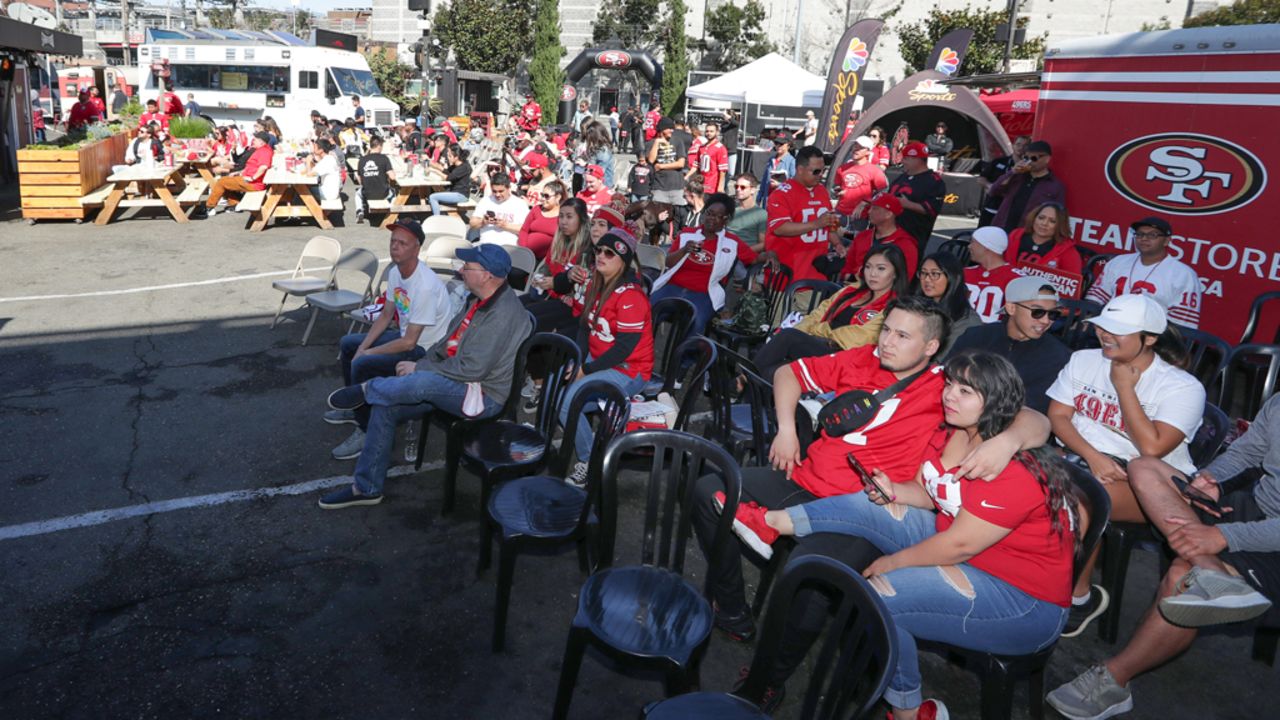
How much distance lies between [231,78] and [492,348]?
2539 centimetres

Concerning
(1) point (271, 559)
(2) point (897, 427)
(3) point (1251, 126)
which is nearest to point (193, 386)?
(1) point (271, 559)

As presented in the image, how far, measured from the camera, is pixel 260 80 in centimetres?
2530

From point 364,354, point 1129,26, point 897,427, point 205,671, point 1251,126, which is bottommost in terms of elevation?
point 205,671

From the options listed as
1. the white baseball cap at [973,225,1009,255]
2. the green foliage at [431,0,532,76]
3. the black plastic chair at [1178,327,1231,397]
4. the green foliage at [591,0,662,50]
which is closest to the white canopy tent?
the white baseball cap at [973,225,1009,255]

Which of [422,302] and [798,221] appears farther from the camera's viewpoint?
[798,221]

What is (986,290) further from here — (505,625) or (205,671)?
(205,671)

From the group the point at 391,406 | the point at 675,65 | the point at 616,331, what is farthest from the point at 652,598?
the point at 675,65

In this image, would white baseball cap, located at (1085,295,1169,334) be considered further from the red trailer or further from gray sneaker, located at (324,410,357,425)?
gray sneaker, located at (324,410,357,425)

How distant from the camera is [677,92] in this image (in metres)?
37.3

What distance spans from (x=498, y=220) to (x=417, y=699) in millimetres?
6600

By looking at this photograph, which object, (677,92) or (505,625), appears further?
(677,92)

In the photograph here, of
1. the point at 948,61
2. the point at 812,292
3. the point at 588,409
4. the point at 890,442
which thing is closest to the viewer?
the point at 890,442

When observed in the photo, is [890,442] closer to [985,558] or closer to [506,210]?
[985,558]

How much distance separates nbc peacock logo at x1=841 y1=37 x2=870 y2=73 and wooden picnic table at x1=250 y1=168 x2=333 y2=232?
9.38m
